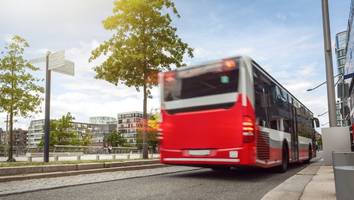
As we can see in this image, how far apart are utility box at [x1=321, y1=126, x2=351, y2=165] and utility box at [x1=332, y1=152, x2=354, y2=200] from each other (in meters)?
8.61

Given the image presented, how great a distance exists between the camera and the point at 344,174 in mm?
3248

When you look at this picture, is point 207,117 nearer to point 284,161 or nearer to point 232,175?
point 232,175

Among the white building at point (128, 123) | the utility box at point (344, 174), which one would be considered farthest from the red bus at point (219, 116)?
the white building at point (128, 123)

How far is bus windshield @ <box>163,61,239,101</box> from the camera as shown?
29.9 ft

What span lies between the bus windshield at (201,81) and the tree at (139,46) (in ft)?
29.7

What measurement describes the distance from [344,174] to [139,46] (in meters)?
16.8

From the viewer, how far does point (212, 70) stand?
9508mm

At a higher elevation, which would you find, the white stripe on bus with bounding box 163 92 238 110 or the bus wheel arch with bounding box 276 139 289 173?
the white stripe on bus with bounding box 163 92 238 110

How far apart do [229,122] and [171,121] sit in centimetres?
171

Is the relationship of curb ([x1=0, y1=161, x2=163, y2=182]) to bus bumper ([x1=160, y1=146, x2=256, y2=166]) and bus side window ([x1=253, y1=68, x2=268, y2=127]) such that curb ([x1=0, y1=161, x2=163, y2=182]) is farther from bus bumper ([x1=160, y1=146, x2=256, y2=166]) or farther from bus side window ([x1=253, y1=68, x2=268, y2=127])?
bus side window ([x1=253, y1=68, x2=268, y2=127])

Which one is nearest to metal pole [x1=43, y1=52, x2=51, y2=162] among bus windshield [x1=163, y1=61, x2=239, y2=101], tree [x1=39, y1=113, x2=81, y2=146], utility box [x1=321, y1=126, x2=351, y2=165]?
bus windshield [x1=163, y1=61, x2=239, y2=101]

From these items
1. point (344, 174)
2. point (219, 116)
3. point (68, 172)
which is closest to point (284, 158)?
point (219, 116)

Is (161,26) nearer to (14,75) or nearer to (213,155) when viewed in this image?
(14,75)

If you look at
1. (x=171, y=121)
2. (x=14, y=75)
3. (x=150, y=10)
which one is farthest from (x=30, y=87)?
(x=171, y=121)
